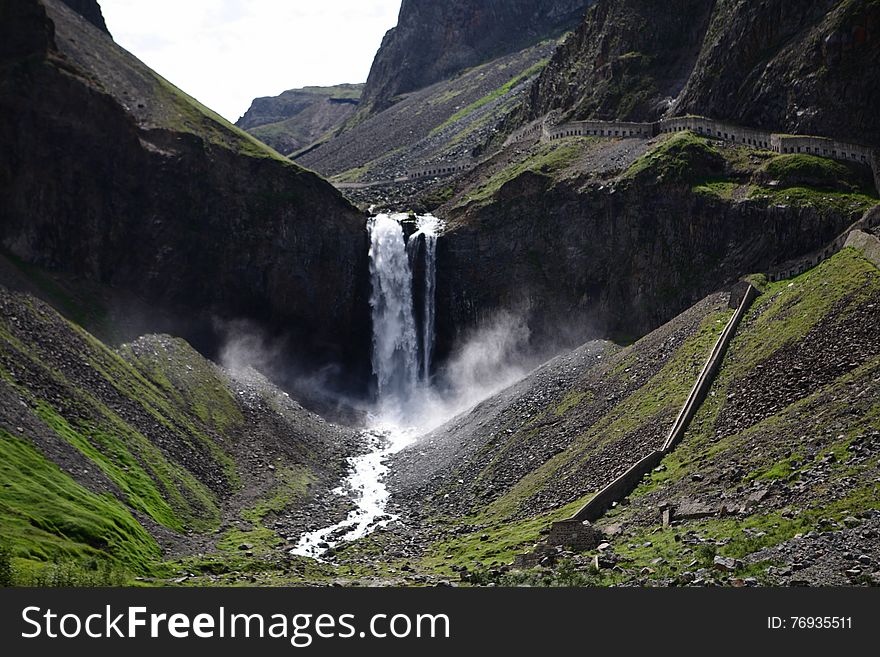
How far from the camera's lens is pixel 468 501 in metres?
90.8

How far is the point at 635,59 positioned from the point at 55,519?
99252mm

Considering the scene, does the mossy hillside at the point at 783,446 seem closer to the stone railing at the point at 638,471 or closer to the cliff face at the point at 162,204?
the stone railing at the point at 638,471

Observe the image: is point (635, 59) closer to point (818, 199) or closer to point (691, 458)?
point (818, 199)

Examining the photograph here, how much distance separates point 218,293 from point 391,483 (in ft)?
122

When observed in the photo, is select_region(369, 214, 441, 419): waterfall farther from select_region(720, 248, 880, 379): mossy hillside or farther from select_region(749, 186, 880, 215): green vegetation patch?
select_region(720, 248, 880, 379): mossy hillside

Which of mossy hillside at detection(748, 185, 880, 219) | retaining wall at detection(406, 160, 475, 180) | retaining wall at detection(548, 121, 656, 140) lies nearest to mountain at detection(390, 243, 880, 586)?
mossy hillside at detection(748, 185, 880, 219)

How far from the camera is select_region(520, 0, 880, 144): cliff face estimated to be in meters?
114

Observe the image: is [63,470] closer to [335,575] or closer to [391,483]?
[335,575]

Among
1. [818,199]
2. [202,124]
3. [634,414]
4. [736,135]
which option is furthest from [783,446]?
[202,124]

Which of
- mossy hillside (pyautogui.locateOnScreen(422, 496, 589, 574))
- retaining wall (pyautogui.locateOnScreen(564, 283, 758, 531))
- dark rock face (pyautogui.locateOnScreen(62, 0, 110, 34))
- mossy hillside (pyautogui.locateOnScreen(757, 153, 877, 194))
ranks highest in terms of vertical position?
dark rock face (pyautogui.locateOnScreen(62, 0, 110, 34))

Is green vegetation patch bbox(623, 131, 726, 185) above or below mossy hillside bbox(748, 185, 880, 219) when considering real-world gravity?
above

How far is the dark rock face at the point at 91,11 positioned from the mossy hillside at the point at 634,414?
99.1 m

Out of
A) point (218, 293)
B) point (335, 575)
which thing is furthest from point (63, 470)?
point (218, 293)

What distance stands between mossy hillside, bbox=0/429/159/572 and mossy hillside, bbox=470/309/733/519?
27.4 meters
